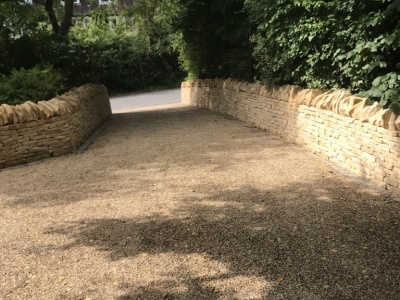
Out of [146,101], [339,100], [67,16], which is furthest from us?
[146,101]

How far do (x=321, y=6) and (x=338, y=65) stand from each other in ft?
3.13

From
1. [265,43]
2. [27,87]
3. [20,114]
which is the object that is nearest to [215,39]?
[265,43]

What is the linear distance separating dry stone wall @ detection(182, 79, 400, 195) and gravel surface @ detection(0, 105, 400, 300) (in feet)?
0.78

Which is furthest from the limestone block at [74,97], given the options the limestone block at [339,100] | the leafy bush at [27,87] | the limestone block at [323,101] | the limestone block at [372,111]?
the limestone block at [372,111]

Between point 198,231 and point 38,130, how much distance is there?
414 cm

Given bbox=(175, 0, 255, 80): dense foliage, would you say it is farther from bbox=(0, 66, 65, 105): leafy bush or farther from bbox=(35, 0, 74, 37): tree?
bbox=(0, 66, 65, 105): leafy bush

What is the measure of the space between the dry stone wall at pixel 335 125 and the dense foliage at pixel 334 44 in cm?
25

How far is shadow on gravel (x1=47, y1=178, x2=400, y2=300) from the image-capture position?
8.94 ft

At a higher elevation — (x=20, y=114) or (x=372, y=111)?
(x=372, y=111)

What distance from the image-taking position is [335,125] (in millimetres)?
5344

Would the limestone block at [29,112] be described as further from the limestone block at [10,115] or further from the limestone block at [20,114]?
the limestone block at [10,115]

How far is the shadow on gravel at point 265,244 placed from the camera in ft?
8.94

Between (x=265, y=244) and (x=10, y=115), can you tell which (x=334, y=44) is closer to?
(x=265, y=244)

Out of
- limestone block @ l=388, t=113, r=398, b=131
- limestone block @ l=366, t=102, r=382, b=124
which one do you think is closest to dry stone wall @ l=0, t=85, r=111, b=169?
limestone block @ l=366, t=102, r=382, b=124
